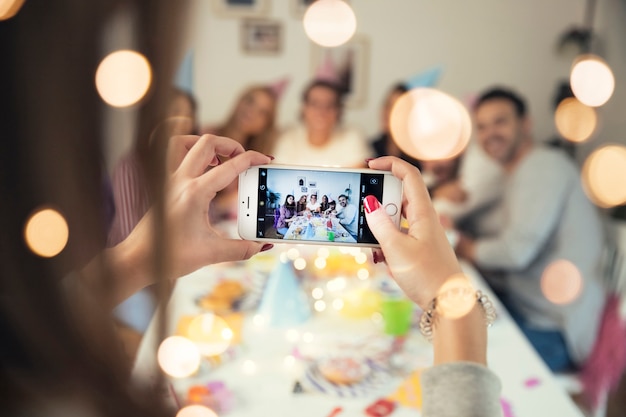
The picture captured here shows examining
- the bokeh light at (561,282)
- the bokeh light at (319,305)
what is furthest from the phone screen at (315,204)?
the bokeh light at (561,282)

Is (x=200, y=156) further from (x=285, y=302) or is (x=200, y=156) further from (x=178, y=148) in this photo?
(x=285, y=302)

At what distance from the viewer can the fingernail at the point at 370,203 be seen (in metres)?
0.37

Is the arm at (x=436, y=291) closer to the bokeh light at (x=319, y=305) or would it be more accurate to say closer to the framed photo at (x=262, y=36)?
the bokeh light at (x=319, y=305)

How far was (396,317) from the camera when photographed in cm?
76

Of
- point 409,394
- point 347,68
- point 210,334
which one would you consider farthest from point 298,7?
point 409,394

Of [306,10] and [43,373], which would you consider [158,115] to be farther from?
[306,10]

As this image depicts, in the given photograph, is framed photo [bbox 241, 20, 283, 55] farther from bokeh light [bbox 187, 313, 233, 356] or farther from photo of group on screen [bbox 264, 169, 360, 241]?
photo of group on screen [bbox 264, 169, 360, 241]

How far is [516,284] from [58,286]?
3.37ft

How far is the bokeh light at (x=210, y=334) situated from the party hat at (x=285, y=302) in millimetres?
69

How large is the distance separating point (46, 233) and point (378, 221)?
226 millimetres

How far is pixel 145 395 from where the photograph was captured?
14.3 inches

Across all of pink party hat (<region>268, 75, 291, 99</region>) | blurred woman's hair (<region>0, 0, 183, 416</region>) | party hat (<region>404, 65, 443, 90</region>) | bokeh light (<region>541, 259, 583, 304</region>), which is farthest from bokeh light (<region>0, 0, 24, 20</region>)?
pink party hat (<region>268, 75, 291, 99</region>)

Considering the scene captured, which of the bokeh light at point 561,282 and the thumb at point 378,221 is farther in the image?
the bokeh light at point 561,282

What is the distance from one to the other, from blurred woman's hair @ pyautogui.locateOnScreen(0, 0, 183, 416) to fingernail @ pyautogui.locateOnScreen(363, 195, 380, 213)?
143mm
